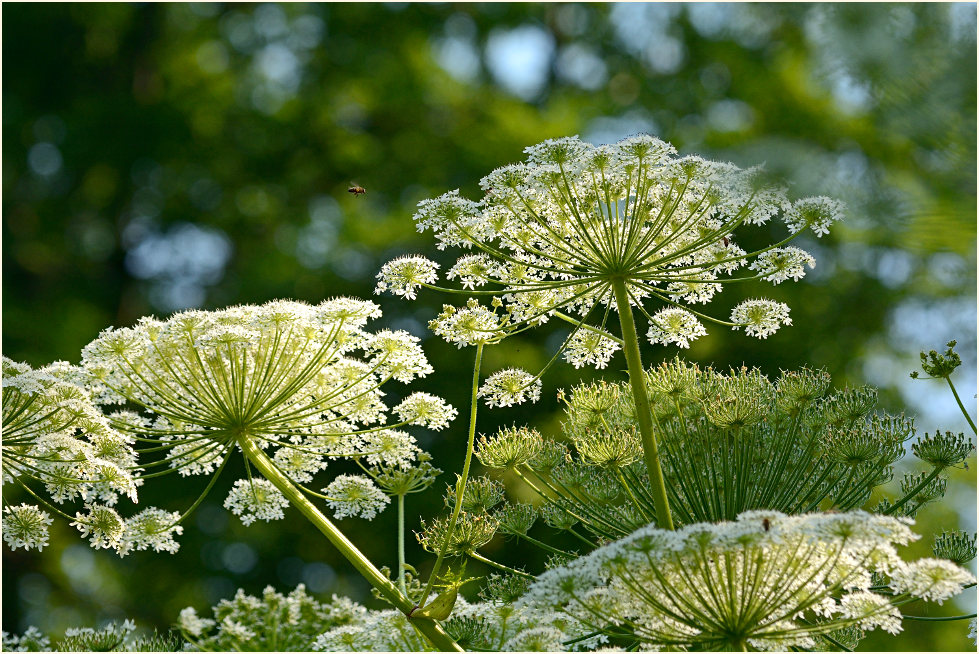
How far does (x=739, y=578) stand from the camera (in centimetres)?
232

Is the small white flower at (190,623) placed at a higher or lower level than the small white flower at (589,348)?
lower

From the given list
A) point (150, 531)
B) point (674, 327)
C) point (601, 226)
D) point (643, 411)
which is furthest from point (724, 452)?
point (150, 531)

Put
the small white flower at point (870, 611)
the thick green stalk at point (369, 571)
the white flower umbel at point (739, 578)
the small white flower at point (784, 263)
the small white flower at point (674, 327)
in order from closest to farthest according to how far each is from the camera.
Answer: the white flower umbel at point (739, 578) → the small white flower at point (870, 611) → the thick green stalk at point (369, 571) → the small white flower at point (784, 263) → the small white flower at point (674, 327)

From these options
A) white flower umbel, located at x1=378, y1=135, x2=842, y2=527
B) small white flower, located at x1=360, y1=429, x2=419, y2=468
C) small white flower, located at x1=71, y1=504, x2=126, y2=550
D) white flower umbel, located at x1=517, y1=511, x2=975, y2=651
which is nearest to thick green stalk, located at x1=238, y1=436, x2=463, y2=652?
white flower umbel, located at x1=517, y1=511, x2=975, y2=651

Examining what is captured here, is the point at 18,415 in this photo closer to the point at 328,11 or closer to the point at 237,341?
the point at 237,341

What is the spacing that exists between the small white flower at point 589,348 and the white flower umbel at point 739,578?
1255 mm

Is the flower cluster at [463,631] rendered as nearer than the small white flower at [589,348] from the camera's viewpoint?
Yes

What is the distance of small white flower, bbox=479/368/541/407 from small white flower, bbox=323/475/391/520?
53 cm

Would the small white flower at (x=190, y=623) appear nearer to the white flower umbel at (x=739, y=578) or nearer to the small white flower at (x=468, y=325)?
the small white flower at (x=468, y=325)

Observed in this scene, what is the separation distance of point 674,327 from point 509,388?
0.60 meters

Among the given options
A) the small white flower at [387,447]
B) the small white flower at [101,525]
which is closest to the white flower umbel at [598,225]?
the small white flower at [387,447]

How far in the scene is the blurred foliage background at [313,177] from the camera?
37.9ft

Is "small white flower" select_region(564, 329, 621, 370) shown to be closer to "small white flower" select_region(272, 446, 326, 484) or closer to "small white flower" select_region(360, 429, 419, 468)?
"small white flower" select_region(360, 429, 419, 468)

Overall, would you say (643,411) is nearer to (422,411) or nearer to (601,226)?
(601,226)
